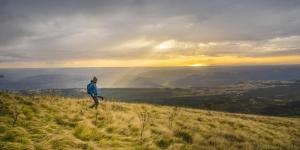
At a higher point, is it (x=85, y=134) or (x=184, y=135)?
(x=85, y=134)

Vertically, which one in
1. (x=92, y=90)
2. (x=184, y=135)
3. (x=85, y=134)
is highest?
(x=92, y=90)

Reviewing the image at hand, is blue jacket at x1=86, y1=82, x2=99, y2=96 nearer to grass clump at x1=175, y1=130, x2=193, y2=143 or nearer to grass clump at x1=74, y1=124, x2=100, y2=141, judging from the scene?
grass clump at x1=74, y1=124, x2=100, y2=141

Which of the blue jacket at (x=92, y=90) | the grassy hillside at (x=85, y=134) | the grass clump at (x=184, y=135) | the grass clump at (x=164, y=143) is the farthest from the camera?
the blue jacket at (x=92, y=90)

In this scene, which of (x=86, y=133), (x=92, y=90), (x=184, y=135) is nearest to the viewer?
(x=86, y=133)

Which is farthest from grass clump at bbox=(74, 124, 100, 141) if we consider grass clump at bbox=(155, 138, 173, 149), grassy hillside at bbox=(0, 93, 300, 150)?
grass clump at bbox=(155, 138, 173, 149)

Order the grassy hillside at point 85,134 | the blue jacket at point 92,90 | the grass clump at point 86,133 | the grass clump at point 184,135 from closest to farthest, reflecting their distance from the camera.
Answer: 1. the grassy hillside at point 85,134
2. the grass clump at point 86,133
3. the grass clump at point 184,135
4. the blue jacket at point 92,90

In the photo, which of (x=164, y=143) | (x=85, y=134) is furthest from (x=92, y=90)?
(x=164, y=143)

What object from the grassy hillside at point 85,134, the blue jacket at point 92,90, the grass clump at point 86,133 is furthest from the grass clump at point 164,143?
the blue jacket at point 92,90

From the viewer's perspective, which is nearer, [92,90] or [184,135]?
[184,135]

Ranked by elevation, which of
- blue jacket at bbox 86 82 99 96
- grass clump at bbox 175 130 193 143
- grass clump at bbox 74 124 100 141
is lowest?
grass clump at bbox 175 130 193 143

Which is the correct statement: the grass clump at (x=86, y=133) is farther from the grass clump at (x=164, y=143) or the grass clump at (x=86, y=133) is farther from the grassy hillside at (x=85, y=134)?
the grass clump at (x=164, y=143)

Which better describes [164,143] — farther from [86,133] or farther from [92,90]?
[92,90]

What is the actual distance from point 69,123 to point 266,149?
9056 millimetres

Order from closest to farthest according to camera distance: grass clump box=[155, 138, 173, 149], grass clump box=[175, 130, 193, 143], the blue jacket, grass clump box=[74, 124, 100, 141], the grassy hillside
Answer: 1. the grassy hillside
2. grass clump box=[74, 124, 100, 141]
3. grass clump box=[155, 138, 173, 149]
4. grass clump box=[175, 130, 193, 143]
5. the blue jacket
